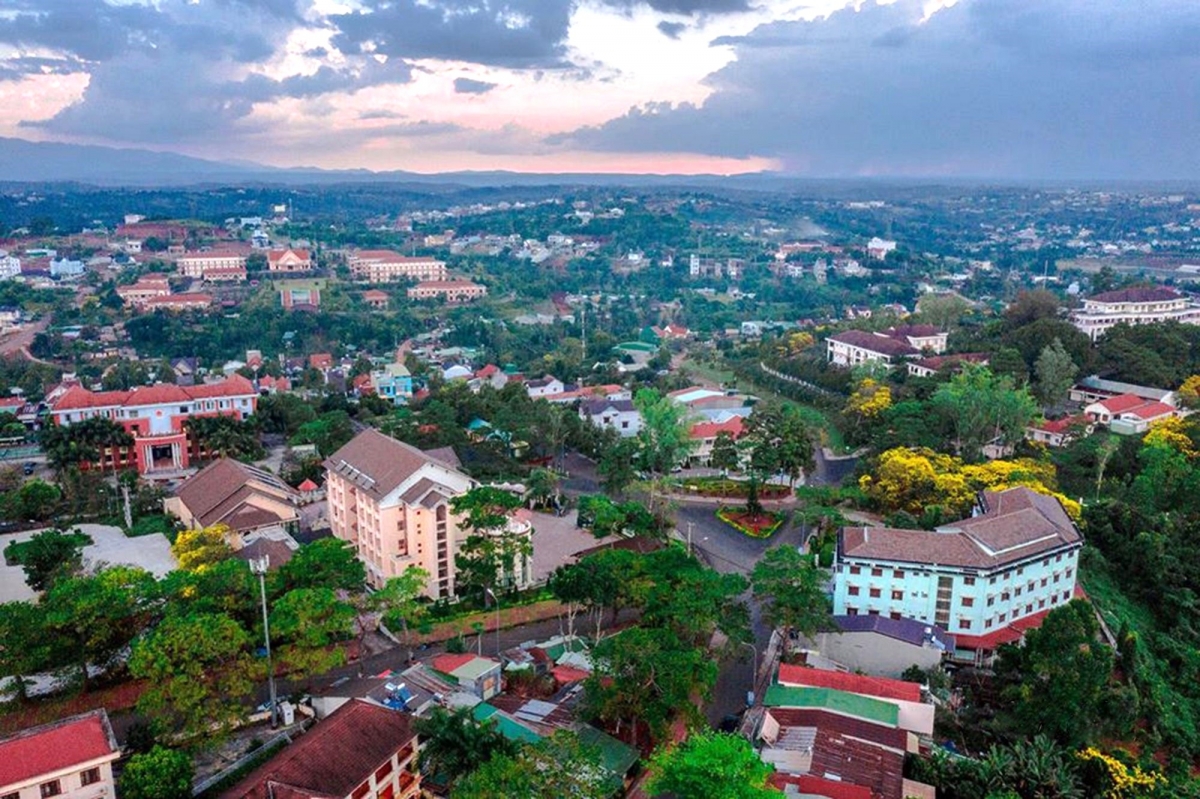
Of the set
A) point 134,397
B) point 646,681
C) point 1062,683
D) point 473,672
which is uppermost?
point 134,397

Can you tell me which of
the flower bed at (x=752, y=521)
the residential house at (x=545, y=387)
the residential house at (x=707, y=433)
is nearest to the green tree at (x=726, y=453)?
the residential house at (x=707, y=433)

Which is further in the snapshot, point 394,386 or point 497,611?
point 394,386

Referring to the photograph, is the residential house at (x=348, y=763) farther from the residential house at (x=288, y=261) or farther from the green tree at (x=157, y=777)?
the residential house at (x=288, y=261)

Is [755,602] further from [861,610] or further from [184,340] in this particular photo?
[184,340]

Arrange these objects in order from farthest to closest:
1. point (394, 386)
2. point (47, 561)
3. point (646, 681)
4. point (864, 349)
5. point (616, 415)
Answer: point (864, 349)
point (394, 386)
point (616, 415)
point (47, 561)
point (646, 681)

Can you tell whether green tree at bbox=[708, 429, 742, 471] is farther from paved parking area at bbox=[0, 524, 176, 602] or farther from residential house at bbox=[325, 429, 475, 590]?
paved parking area at bbox=[0, 524, 176, 602]

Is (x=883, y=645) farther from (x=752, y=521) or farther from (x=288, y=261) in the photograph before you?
(x=288, y=261)

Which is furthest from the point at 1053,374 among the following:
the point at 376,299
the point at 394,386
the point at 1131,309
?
the point at 376,299
